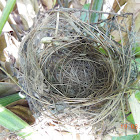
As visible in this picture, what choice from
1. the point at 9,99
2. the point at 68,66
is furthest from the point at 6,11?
the point at 68,66

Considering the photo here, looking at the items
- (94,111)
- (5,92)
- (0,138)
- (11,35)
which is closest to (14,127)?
(0,138)

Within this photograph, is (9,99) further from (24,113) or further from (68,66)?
(68,66)

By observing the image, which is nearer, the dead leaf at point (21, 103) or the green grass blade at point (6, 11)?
the green grass blade at point (6, 11)

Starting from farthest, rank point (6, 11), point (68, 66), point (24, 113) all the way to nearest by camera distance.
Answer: point (68, 66) → point (24, 113) → point (6, 11)

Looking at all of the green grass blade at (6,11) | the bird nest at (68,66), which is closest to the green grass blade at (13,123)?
the bird nest at (68,66)

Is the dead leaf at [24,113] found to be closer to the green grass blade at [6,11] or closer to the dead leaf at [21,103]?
the dead leaf at [21,103]

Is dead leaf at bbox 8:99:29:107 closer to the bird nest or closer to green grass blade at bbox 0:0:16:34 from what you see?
the bird nest
